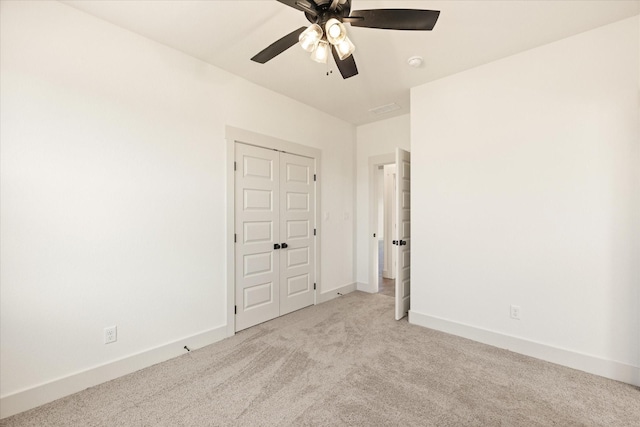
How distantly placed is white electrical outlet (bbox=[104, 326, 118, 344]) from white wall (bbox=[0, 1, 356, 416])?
0.04 m

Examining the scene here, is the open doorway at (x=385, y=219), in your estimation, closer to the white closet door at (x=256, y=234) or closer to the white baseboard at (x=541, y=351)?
the white baseboard at (x=541, y=351)

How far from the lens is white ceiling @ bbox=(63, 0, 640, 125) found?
2.04 meters

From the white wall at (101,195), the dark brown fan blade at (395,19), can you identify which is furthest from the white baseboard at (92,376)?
the dark brown fan blade at (395,19)

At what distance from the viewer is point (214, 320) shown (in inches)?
113

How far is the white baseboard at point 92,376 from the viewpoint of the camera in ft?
6.00

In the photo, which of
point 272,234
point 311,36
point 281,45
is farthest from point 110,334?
point 311,36

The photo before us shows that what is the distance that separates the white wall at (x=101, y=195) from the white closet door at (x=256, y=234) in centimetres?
22

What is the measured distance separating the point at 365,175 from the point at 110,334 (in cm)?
386

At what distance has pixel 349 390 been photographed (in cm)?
205

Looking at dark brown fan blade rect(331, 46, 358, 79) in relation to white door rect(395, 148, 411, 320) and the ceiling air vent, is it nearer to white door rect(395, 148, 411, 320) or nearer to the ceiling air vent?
white door rect(395, 148, 411, 320)

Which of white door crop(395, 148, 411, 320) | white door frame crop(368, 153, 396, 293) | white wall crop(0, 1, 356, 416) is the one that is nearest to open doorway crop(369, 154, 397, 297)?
white door frame crop(368, 153, 396, 293)

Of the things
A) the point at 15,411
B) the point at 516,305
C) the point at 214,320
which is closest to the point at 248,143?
the point at 214,320

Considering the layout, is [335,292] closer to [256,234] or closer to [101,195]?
[256,234]

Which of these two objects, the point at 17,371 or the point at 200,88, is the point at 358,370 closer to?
the point at 17,371
